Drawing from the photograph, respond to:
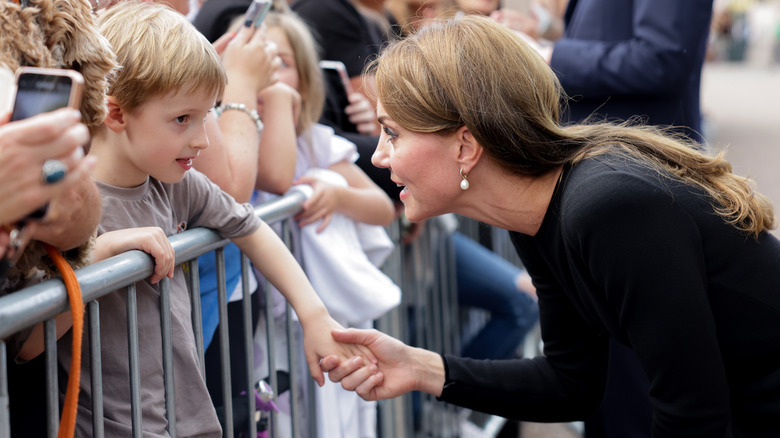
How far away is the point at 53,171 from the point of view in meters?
1.11

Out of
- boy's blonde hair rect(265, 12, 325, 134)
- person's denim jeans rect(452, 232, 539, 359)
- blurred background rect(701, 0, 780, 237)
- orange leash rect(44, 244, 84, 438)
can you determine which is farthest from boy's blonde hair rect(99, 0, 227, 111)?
person's denim jeans rect(452, 232, 539, 359)

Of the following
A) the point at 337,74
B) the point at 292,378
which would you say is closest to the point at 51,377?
the point at 292,378

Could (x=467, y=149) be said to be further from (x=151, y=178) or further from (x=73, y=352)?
(x=73, y=352)

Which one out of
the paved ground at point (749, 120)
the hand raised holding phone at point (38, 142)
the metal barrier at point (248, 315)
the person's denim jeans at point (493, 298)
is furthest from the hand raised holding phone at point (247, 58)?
the paved ground at point (749, 120)

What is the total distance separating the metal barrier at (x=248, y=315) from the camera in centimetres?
135

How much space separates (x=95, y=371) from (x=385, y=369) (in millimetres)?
813

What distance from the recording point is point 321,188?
2.59 meters

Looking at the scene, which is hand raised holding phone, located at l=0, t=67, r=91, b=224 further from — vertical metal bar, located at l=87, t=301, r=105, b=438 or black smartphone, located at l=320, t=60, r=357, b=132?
black smartphone, located at l=320, t=60, r=357, b=132

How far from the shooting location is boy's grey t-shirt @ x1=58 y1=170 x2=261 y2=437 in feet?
5.44

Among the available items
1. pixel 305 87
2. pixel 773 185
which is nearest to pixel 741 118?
pixel 773 185

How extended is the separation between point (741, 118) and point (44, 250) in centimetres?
1636

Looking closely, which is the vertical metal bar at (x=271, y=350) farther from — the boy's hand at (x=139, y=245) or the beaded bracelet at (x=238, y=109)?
the boy's hand at (x=139, y=245)

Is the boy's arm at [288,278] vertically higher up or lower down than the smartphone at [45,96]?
lower down

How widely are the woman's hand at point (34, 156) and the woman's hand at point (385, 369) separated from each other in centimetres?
102
